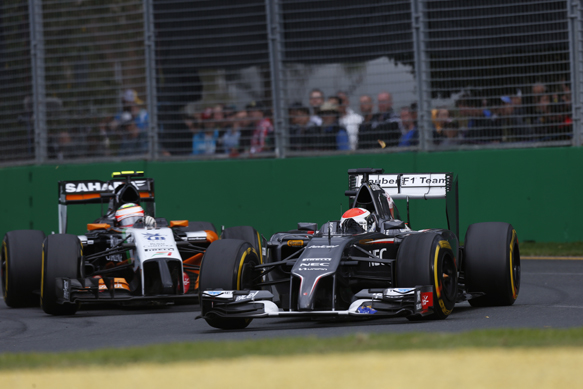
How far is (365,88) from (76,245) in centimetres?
667

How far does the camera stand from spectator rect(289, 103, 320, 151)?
16.1 meters

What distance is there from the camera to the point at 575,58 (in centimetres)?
1448

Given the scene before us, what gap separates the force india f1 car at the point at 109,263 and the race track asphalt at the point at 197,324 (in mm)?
215

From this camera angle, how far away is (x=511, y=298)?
960 centimetres

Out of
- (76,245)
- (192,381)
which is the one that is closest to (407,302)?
(192,381)

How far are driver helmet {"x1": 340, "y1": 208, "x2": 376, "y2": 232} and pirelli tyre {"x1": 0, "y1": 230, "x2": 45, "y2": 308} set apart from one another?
3959 mm

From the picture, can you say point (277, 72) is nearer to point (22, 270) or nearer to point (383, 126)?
point (383, 126)

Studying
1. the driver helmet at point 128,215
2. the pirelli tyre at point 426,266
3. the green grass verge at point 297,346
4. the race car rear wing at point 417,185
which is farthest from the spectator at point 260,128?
the green grass verge at point 297,346

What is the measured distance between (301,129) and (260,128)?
0.72 metres

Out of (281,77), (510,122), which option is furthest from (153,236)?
(510,122)

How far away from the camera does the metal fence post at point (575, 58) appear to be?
14438 millimetres

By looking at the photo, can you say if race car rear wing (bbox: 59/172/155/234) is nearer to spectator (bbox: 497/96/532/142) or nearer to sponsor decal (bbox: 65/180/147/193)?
sponsor decal (bbox: 65/180/147/193)

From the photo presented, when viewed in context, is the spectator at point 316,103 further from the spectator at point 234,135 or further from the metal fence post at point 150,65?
the metal fence post at point 150,65

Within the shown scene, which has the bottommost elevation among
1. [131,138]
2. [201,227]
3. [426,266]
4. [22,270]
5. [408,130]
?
[22,270]
